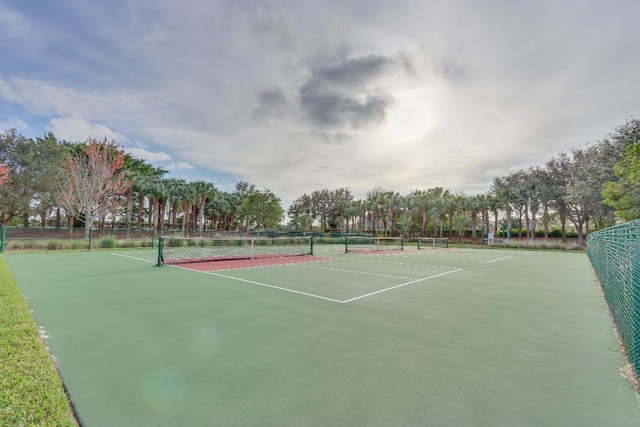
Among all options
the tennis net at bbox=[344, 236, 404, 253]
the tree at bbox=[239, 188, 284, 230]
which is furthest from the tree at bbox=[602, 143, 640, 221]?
the tree at bbox=[239, 188, 284, 230]

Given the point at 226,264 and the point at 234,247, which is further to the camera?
the point at 234,247

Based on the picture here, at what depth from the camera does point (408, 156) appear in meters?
21.4

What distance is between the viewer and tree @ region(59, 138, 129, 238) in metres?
25.0

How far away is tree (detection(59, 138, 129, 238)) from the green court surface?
22.0 m

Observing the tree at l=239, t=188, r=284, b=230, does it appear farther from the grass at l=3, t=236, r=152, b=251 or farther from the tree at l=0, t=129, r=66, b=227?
the grass at l=3, t=236, r=152, b=251

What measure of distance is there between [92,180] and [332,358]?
96.9 ft

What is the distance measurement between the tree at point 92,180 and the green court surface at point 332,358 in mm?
22003

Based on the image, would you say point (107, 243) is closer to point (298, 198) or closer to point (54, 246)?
point (54, 246)

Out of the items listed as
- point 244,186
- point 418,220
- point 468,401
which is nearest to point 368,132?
point 468,401

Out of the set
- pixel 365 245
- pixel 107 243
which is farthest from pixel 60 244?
pixel 365 245

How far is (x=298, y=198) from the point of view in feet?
227

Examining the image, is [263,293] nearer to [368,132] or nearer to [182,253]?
[182,253]

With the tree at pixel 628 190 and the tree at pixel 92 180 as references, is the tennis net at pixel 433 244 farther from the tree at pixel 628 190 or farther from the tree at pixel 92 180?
the tree at pixel 92 180

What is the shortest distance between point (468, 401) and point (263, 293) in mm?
5077
